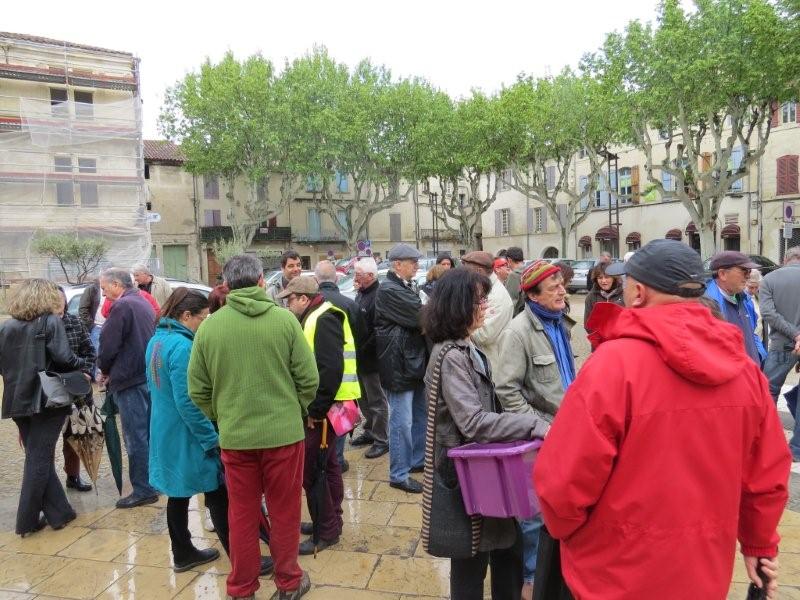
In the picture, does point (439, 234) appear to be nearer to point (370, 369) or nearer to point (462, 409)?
point (370, 369)

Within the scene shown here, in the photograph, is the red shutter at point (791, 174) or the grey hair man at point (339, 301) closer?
the grey hair man at point (339, 301)

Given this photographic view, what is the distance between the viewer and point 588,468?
1.65 metres

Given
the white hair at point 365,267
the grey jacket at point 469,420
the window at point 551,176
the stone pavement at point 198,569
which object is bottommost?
the stone pavement at point 198,569

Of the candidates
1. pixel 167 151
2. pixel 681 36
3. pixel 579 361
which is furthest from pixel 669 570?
pixel 167 151

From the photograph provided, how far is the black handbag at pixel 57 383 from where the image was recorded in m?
4.12

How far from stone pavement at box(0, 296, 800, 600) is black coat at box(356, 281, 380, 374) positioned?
1.15 meters

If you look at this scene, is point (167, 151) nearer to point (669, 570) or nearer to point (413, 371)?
point (413, 371)

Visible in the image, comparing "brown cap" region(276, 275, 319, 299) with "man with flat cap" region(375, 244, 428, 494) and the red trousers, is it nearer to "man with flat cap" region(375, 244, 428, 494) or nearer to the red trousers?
"man with flat cap" region(375, 244, 428, 494)

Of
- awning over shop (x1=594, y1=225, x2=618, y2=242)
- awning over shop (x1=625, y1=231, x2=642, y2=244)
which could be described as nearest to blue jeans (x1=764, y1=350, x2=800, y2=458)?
awning over shop (x1=594, y1=225, x2=618, y2=242)

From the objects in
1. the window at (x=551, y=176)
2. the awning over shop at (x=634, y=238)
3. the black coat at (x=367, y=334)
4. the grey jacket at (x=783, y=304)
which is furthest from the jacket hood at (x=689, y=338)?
the window at (x=551, y=176)

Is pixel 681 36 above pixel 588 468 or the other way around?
above

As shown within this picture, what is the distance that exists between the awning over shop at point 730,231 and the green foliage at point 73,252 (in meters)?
32.0

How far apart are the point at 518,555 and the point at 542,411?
68 cm

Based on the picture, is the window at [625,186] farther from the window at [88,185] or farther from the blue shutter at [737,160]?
the window at [88,185]
